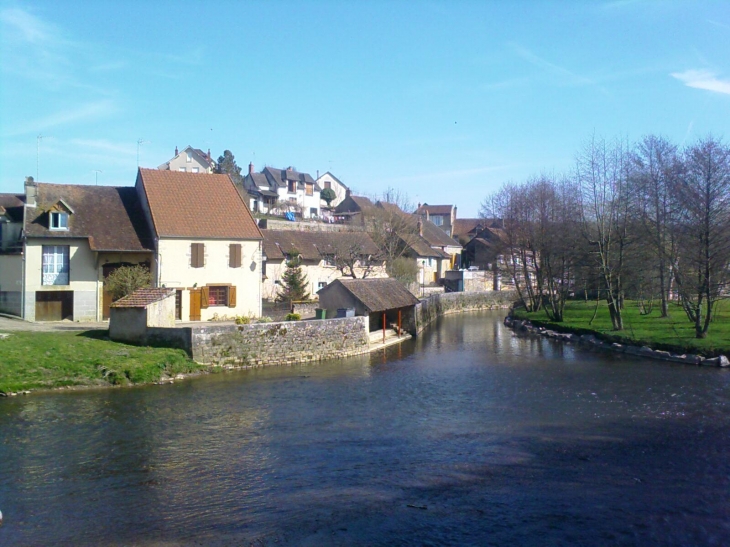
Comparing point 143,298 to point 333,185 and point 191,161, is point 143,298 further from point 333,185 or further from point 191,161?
point 333,185

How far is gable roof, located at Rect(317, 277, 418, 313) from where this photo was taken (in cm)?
2668

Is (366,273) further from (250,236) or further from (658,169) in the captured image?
(658,169)

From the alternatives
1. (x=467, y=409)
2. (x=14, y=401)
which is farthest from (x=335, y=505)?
(x=14, y=401)

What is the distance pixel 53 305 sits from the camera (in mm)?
25672

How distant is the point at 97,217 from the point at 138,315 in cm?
874

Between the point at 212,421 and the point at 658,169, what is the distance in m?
25.1

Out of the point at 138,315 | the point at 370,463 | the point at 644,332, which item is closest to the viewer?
the point at 370,463

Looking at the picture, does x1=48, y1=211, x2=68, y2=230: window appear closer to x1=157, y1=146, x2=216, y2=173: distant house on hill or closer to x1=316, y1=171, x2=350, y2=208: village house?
x1=157, y1=146, x2=216, y2=173: distant house on hill

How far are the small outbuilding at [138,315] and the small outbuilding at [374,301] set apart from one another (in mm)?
7814

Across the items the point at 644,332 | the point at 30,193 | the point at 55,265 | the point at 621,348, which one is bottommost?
the point at 621,348

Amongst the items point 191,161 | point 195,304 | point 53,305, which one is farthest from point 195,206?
point 191,161

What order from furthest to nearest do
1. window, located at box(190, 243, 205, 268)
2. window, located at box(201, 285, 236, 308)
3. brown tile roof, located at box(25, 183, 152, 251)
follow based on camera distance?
window, located at box(201, 285, 236, 308) → window, located at box(190, 243, 205, 268) → brown tile roof, located at box(25, 183, 152, 251)

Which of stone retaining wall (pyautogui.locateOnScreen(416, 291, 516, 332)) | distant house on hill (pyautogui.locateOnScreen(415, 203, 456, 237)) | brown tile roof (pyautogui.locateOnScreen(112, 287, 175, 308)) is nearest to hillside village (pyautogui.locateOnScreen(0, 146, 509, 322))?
brown tile roof (pyautogui.locateOnScreen(112, 287, 175, 308))

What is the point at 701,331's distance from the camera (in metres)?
25.4
